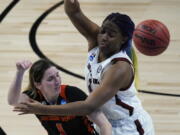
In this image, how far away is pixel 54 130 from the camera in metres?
3.60

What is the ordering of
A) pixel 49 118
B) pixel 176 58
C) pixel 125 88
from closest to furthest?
pixel 125 88, pixel 49 118, pixel 176 58

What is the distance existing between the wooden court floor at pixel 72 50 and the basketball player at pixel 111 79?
5.50 ft

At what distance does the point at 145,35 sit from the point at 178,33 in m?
2.01

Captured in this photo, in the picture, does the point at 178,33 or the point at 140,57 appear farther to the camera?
the point at 178,33

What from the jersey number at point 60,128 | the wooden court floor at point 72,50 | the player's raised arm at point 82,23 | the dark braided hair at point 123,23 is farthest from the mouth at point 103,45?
the wooden court floor at point 72,50

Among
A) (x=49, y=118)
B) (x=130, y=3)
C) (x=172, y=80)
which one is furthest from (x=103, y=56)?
(x=130, y=3)

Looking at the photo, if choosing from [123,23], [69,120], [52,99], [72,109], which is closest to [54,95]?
[52,99]

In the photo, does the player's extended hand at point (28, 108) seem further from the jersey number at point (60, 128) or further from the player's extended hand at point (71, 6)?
the player's extended hand at point (71, 6)

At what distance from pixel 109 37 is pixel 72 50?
3.28m

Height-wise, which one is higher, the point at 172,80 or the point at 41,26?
the point at 41,26

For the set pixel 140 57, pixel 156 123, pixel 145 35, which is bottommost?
pixel 156 123

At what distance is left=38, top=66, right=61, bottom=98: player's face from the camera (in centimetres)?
343

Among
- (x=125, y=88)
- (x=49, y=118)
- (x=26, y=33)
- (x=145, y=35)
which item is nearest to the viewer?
(x=125, y=88)

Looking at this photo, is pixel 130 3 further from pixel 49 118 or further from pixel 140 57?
pixel 49 118
